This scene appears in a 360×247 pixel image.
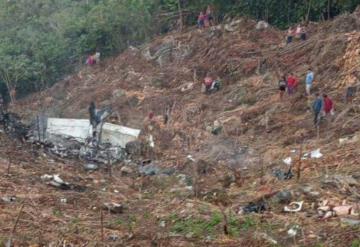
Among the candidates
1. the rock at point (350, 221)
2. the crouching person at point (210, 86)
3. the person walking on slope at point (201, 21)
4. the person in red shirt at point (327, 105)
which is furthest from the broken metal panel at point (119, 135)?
the rock at point (350, 221)

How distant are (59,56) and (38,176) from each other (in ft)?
33.1

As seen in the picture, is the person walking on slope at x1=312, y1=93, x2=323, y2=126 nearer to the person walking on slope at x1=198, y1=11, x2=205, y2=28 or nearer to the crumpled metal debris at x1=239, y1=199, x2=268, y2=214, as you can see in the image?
the crumpled metal debris at x1=239, y1=199, x2=268, y2=214

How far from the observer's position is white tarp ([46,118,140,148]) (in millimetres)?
13641

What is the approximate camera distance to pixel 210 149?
1202 centimetres

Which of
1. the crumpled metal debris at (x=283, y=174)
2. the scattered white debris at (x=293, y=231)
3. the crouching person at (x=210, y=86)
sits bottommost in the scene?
the crouching person at (x=210, y=86)

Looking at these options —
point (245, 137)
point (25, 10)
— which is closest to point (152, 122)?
point (245, 137)

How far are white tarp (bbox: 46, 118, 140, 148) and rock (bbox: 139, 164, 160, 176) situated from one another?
1805 millimetres

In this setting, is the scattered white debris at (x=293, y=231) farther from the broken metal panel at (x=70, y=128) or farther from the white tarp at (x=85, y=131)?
the broken metal panel at (x=70, y=128)

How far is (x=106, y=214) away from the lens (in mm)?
8516

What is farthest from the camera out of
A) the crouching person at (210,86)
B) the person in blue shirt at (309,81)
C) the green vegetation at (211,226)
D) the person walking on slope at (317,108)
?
the crouching person at (210,86)

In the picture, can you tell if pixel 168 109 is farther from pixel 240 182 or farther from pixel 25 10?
pixel 25 10

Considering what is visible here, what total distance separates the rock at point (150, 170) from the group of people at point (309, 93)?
3255 mm

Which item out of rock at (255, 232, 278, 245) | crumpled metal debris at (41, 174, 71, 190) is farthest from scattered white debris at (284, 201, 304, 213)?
crumpled metal debris at (41, 174, 71, 190)

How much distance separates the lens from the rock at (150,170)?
37.1ft
